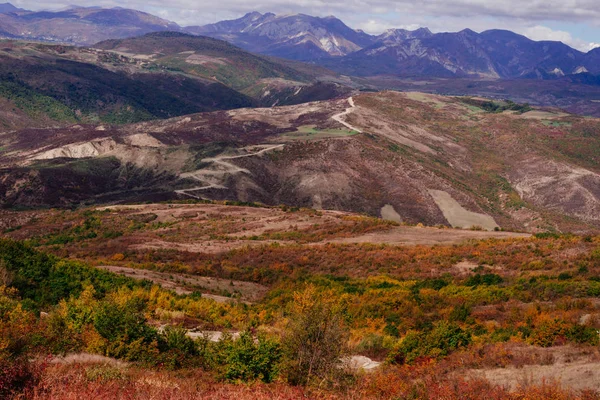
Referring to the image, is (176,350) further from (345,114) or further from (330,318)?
(345,114)

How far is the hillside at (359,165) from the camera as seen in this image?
7469 centimetres

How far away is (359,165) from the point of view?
87875 mm

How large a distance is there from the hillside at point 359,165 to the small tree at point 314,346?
59.1 meters

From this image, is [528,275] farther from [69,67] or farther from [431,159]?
[69,67]

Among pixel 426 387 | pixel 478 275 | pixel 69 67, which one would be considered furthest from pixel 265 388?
pixel 69 67

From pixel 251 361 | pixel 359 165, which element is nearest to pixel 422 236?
pixel 251 361

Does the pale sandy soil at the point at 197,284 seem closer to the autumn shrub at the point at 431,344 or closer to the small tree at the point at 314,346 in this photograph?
the autumn shrub at the point at 431,344

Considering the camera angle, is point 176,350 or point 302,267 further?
point 302,267

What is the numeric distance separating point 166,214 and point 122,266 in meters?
23.8

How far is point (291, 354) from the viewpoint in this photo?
13.7 metres

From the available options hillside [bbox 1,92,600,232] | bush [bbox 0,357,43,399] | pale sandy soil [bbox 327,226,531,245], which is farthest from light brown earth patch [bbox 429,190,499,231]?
bush [bbox 0,357,43,399]

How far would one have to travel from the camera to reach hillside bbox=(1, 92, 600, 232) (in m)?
74.7

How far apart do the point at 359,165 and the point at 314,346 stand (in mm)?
75747

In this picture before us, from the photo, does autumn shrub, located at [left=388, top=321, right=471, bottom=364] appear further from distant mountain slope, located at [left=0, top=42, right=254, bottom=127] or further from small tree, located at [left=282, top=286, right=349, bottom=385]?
distant mountain slope, located at [left=0, top=42, right=254, bottom=127]
